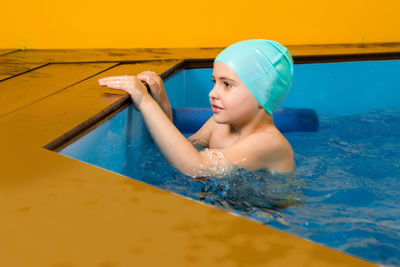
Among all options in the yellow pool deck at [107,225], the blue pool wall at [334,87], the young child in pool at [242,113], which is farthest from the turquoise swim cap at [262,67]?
the blue pool wall at [334,87]

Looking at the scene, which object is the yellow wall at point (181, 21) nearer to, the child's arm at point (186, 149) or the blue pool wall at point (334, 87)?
the blue pool wall at point (334, 87)

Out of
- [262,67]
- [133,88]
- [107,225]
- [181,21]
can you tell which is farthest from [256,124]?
[181,21]

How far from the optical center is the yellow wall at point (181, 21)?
3.81m

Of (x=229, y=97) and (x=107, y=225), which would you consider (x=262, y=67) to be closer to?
(x=229, y=97)

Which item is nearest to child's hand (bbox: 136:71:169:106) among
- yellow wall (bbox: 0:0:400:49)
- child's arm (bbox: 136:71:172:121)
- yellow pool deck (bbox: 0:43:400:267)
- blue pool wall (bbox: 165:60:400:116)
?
child's arm (bbox: 136:71:172:121)

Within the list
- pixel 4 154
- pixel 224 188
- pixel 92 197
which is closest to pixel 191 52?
pixel 224 188

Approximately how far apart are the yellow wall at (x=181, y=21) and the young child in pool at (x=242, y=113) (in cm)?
213

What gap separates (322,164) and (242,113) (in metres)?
0.65

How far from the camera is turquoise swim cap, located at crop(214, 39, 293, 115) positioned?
1736 mm

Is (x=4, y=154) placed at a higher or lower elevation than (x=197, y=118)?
higher

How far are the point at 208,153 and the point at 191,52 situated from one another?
195cm

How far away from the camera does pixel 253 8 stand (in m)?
3.88

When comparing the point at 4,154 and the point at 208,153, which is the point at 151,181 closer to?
the point at 208,153

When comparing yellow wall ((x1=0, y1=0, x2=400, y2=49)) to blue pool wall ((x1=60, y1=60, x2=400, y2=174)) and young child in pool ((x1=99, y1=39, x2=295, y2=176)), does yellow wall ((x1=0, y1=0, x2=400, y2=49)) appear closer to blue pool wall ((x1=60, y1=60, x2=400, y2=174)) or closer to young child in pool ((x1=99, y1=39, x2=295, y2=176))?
blue pool wall ((x1=60, y1=60, x2=400, y2=174))
